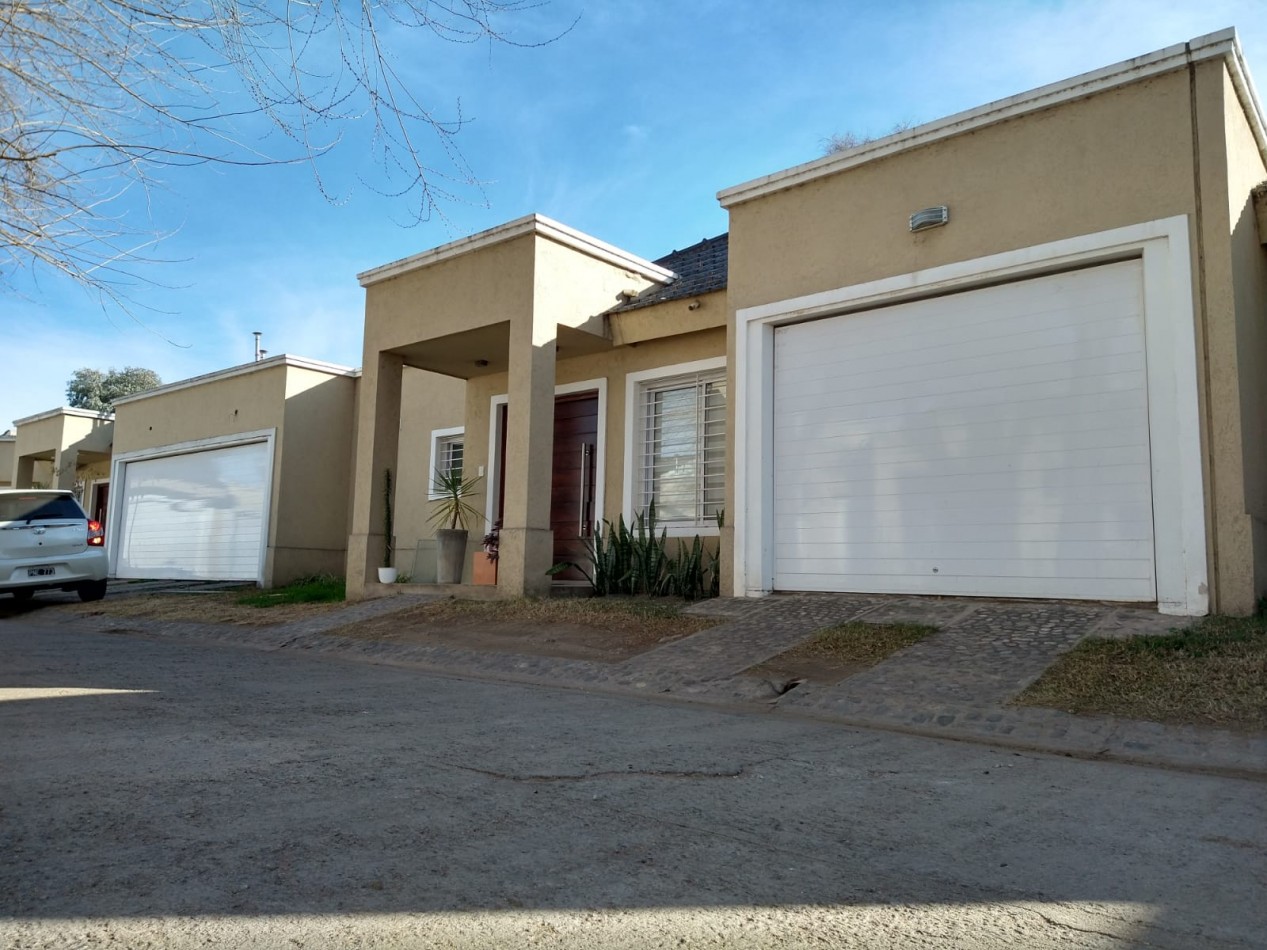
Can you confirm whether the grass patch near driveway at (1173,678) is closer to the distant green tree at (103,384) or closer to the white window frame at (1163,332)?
the white window frame at (1163,332)

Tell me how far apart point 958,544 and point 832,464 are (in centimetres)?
146

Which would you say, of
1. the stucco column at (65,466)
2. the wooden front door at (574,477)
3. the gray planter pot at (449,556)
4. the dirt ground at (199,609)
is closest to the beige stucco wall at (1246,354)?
the wooden front door at (574,477)

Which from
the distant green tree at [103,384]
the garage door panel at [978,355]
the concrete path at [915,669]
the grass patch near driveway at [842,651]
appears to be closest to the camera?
the concrete path at [915,669]

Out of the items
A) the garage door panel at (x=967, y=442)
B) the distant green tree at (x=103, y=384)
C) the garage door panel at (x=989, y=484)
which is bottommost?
the garage door panel at (x=989, y=484)

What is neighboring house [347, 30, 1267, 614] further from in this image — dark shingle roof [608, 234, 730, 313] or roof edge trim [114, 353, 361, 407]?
roof edge trim [114, 353, 361, 407]

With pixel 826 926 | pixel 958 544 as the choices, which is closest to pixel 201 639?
pixel 958 544

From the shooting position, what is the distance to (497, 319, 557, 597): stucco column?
1080 cm

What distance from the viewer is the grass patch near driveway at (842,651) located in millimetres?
6742

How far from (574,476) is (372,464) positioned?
2.62m

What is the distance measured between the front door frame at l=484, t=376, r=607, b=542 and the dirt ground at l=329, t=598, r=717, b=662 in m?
2.55

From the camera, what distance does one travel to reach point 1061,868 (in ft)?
9.68

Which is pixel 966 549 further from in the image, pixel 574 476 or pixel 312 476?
pixel 312 476

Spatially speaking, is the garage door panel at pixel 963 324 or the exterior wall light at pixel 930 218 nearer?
the garage door panel at pixel 963 324

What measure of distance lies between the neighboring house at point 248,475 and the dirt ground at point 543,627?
295 inches
